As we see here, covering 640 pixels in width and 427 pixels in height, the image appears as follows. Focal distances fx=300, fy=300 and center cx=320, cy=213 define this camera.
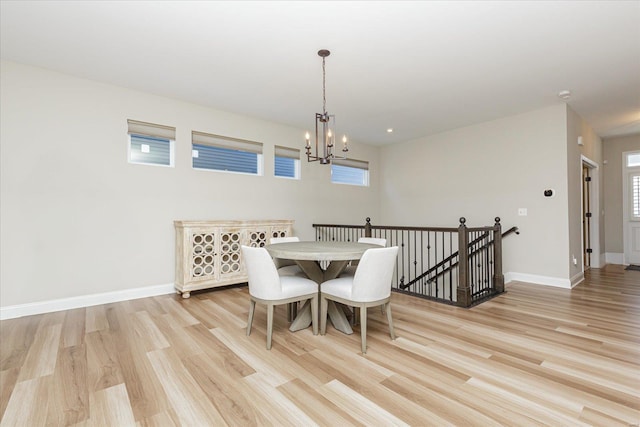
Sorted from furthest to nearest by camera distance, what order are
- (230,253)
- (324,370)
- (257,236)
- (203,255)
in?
(257,236), (230,253), (203,255), (324,370)

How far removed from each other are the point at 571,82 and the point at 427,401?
4.13 m

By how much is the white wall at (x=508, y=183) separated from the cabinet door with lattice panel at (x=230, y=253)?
3.82m

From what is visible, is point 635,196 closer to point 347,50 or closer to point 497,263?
point 497,263

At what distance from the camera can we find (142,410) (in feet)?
5.45

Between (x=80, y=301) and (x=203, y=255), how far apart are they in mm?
1428

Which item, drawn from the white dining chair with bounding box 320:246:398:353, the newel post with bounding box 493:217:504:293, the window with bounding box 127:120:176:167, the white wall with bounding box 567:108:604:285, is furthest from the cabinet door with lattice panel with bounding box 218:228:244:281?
the white wall with bounding box 567:108:604:285

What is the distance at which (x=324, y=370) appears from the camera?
2086 millimetres

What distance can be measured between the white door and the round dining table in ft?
22.6

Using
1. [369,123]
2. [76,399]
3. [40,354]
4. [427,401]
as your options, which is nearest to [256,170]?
[369,123]

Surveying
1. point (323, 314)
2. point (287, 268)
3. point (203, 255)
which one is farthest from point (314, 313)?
point (203, 255)

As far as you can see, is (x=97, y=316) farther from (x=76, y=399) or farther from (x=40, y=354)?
(x=76, y=399)

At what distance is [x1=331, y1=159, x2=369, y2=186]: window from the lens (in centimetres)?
633

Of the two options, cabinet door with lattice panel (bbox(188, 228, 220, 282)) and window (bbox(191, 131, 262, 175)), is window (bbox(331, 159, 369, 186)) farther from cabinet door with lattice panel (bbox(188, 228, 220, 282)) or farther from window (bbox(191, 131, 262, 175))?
cabinet door with lattice panel (bbox(188, 228, 220, 282))

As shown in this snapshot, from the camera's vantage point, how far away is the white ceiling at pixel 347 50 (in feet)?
7.88
